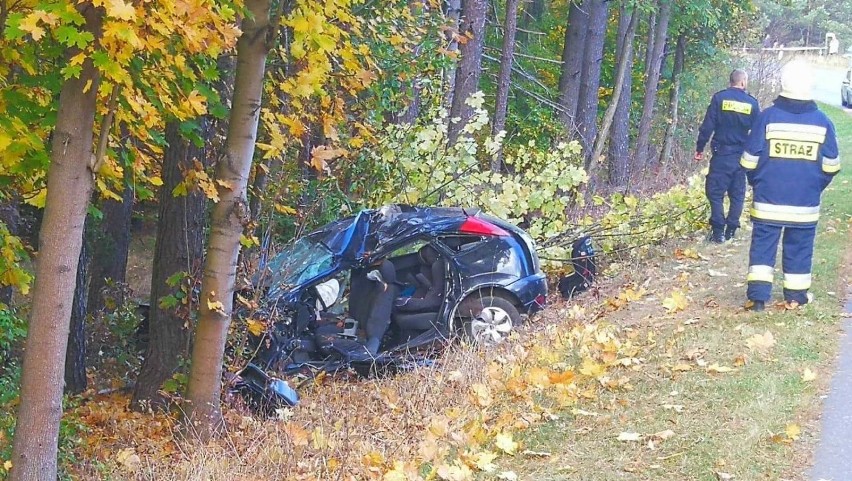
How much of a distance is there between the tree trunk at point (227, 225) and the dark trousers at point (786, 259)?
13.5 feet

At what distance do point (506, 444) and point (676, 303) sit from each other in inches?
141

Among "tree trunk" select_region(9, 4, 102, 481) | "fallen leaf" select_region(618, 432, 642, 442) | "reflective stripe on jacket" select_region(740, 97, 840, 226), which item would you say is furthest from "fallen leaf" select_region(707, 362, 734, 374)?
"tree trunk" select_region(9, 4, 102, 481)

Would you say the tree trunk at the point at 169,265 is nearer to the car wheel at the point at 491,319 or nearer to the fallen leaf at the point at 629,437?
the car wheel at the point at 491,319

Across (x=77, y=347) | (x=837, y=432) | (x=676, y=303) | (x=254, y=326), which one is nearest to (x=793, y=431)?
(x=837, y=432)

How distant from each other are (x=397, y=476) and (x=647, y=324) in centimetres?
367

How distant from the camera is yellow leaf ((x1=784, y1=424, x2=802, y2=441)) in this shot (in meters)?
5.23

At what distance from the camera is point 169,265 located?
27.6ft

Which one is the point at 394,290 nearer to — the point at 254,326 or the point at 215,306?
the point at 254,326

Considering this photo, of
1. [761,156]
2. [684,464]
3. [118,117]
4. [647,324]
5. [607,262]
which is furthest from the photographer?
[607,262]

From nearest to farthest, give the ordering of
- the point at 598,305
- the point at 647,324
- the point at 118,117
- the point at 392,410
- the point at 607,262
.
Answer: the point at 118,117 → the point at 392,410 → the point at 647,324 → the point at 598,305 → the point at 607,262

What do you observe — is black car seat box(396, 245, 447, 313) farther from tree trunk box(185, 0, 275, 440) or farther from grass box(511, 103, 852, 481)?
tree trunk box(185, 0, 275, 440)

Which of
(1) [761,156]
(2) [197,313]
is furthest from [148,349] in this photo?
(1) [761,156]

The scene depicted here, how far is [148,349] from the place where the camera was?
8.62 m

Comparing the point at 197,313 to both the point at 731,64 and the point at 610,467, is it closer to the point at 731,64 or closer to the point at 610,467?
the point at 610,467
